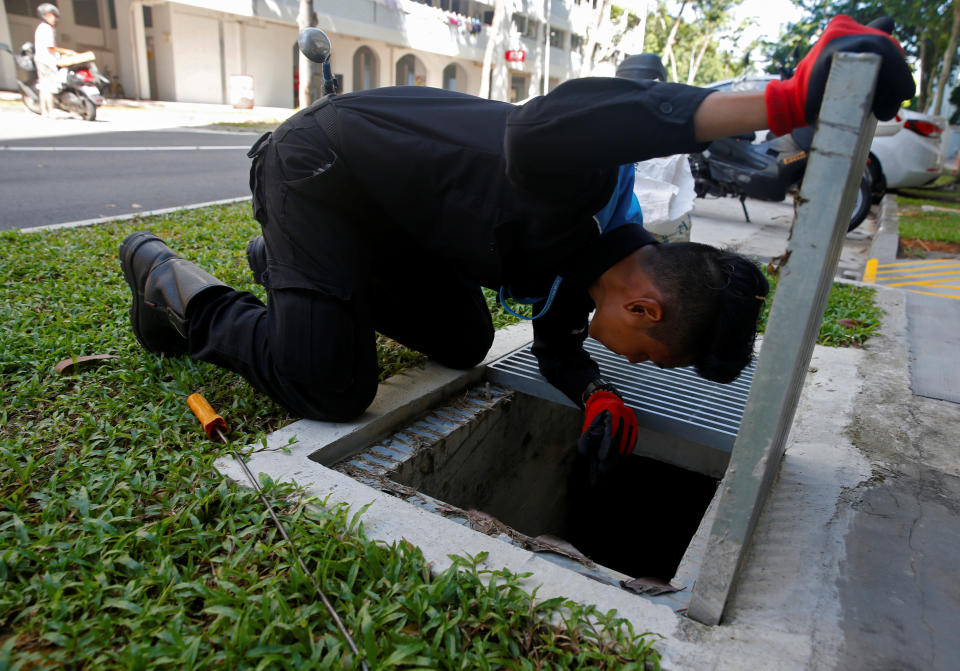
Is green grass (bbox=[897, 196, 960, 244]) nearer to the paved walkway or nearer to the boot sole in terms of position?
the paved walkway

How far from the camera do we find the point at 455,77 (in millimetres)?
30438

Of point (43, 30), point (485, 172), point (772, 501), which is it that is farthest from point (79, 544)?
point (43, 30)

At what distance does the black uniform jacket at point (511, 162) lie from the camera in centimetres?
136

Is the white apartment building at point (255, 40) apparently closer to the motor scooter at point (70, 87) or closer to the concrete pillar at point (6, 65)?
the concrete pillar at point (6, 65)

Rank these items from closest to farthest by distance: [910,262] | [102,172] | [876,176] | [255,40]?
[910,262] → [102,172] → [876,176] → [255,40]

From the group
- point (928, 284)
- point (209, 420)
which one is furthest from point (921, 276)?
point (209, 420)

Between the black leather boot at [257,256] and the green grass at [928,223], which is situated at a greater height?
the black leather boot at [257,256]

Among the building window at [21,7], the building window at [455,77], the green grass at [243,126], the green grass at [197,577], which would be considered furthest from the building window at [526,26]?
the green grass at [197,577]

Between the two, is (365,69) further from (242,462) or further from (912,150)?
(242,462)

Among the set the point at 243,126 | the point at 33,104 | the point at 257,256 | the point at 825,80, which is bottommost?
the point at 243,126

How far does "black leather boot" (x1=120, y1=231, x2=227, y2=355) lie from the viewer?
88.8 inches

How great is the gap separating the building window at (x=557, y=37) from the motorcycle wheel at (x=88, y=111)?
2643 centimetres

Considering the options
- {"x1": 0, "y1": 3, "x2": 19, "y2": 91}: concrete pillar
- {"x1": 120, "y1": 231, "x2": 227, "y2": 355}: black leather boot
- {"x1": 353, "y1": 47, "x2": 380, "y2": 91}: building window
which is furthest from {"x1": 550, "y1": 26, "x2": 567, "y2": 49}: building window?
{"x1": 120, "y1": 231, "x2": 227, "y2": 355}: black leather boot

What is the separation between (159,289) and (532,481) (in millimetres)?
1592
